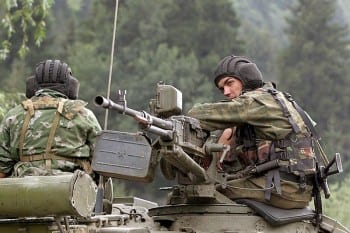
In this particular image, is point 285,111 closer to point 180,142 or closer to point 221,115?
point 221,115

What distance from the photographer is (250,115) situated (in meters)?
9.14

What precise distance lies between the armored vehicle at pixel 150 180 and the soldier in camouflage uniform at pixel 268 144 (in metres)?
0.10

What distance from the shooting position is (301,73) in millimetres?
55125

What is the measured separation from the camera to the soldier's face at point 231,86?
9.76 metres

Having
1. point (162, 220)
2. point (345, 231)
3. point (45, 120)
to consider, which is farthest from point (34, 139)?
point (345, 231)

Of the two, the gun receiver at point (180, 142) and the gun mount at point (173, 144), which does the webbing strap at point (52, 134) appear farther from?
the gun receiver at point (180, 142)

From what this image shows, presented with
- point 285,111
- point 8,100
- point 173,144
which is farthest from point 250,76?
point 8,100

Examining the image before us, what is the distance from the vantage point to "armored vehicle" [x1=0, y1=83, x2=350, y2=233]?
7.65m

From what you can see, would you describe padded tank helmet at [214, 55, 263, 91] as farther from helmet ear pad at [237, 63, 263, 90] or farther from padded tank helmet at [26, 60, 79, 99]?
padded tank helmet at [26, 60, 79, 99]

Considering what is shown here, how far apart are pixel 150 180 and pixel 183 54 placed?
136ft

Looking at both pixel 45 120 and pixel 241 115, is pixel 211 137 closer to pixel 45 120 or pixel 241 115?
pixel 241 115

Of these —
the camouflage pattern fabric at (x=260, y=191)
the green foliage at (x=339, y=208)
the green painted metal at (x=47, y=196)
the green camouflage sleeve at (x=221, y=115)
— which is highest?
the green foliage at (x=339, y=208)

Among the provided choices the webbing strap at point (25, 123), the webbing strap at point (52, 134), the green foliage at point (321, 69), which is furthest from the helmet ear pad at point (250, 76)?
the green foliage at point (321, 69)

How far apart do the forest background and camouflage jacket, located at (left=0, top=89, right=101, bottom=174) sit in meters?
26.9
